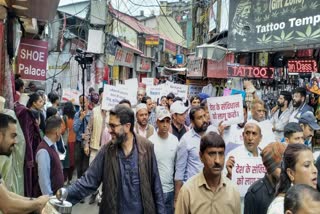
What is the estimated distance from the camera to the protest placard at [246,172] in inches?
200

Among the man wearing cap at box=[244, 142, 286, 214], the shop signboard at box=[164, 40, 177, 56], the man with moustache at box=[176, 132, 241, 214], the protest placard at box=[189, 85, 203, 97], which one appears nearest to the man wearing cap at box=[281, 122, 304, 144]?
the man wearing cap at box=[244, 142, 286, 214]

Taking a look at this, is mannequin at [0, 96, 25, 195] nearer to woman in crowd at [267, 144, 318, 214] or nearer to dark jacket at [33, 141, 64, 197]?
dark jacket at [33, 141, 64, 197]

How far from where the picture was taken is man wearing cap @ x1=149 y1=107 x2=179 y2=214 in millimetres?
6266

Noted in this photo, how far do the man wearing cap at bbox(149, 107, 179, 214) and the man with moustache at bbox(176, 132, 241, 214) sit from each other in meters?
2.24

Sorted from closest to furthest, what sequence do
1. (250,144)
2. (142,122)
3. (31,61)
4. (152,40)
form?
(250,144), (142,122), (31,61), (152,40)

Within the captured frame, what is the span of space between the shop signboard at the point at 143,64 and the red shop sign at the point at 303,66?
31.0m

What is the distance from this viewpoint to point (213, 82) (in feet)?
73.8

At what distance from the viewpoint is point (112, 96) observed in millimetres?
8875

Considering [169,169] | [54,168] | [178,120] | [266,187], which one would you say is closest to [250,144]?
[169,169]

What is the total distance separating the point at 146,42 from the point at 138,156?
1625 inches

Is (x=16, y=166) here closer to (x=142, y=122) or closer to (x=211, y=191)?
(x=142, y=122)

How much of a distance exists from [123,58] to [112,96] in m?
25.9

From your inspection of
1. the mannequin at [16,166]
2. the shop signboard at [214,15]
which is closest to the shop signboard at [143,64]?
the shop signboard at [214,15]

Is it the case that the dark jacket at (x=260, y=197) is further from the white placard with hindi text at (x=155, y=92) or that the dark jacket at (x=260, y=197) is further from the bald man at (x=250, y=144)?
the white placard with hindi text at (x=155, y=92)
